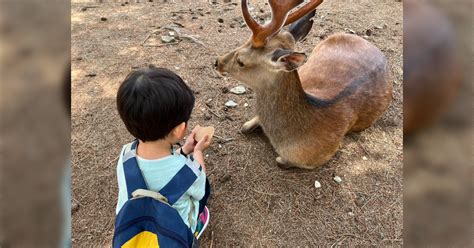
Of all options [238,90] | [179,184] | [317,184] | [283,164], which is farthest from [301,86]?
[179,184]

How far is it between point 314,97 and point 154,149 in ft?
4.72

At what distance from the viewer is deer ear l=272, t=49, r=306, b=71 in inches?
96.0

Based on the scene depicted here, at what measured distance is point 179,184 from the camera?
2.02 metres

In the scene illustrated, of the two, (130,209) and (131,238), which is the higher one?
(130,209)

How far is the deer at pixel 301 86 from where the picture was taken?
262cm

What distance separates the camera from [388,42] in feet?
15.4

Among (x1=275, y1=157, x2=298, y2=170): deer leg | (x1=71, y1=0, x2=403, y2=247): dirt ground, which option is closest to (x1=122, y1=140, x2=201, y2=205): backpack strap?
(x1=71, y1=0, x2=403, y2=247): dirt ground

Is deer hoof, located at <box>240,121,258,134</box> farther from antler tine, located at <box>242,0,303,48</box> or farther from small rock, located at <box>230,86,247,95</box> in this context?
antler tine, located at <box>242,0,303,48</box>

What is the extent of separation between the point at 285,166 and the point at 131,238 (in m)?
1.47

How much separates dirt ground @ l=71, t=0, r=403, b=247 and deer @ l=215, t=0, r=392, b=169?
0.67 feet

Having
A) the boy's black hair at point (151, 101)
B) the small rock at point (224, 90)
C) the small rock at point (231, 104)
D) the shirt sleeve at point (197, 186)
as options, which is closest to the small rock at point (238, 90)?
the small rock at point (224, 90)

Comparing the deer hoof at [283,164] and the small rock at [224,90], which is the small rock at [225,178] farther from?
the small rock at [224,90]
